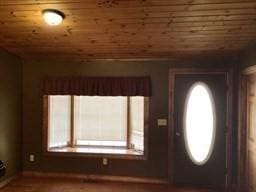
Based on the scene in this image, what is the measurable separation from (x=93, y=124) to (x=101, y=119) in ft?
0.61

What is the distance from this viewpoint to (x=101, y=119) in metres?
5.00

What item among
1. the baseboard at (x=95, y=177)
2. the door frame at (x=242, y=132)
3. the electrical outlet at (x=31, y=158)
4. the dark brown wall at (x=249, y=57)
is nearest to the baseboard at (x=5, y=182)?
the baseboard at (x=95, y=177)

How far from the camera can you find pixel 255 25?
316 centimetres

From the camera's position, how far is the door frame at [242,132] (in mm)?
4094

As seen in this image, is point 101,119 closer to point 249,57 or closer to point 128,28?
point 128,28

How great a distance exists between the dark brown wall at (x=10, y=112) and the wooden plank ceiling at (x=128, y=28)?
0.30 m

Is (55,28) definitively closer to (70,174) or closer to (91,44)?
(91,44)

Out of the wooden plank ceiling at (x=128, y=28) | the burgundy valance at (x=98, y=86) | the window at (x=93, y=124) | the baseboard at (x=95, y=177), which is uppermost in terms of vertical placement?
the wooden plank ceiling at (x=128, y=28)

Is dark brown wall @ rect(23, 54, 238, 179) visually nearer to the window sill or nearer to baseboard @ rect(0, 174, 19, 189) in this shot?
the window sill

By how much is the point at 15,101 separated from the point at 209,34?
3475 millimetres

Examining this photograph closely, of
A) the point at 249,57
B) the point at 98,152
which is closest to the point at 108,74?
the point at 98,152

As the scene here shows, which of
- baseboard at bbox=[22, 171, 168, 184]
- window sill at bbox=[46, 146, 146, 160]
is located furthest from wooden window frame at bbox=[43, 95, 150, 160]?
baseboard at bbox=[22, 171, 168, 184]

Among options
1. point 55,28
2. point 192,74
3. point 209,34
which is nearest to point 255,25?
point 209,34

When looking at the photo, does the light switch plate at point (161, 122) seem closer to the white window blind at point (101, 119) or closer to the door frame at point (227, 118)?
the door frame at point (227, 118)
